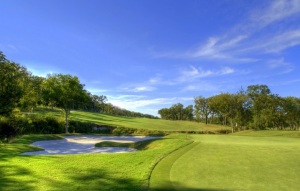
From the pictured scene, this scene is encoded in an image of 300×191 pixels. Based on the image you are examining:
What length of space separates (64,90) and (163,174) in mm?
24306

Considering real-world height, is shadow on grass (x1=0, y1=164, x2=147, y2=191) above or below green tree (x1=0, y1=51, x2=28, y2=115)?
below

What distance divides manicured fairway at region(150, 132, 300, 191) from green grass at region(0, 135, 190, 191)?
26.8 inches

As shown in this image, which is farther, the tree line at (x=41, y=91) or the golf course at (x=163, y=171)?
the tree line at (x=41, y=91)

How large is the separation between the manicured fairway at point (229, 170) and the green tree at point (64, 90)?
2176 centimetres

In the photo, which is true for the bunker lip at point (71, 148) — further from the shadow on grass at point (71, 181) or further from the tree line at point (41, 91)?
the shadow on grass at point (71, 181)

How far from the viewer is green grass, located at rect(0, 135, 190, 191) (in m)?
7.54

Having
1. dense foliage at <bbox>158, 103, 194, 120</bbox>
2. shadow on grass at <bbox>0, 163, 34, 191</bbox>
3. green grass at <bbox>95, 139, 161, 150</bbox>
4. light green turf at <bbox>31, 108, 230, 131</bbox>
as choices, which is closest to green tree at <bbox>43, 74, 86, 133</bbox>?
green grass at <bbox>95, 139, 161, 150</bbox>

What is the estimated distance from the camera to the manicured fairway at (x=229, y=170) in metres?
6.96

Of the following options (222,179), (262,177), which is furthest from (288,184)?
(222,179)

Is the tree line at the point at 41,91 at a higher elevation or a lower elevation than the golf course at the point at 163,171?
higher

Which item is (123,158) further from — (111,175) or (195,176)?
(195,176)

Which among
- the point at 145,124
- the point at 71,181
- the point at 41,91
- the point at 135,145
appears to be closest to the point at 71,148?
the point at 135,145

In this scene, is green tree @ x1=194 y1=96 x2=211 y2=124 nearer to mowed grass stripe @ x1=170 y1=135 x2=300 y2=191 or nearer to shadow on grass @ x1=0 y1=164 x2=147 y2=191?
mowed grass stripe @ x1=170 y1=135 x2=300 y2=191

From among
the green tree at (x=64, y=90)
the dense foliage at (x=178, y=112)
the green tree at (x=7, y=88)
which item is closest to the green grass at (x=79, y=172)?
the green tree at (x=7, y=88)
